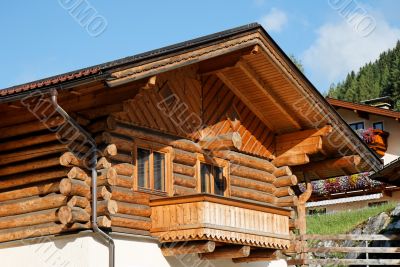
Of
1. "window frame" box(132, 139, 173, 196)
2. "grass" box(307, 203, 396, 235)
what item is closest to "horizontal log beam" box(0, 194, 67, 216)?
"window frame" box(132, 139, 173, 196)

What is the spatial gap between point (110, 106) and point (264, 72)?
4.82 m

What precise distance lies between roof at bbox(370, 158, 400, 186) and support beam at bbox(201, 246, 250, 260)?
555 centimetres

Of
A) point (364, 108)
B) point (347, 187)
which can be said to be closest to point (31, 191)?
point (347, 187)

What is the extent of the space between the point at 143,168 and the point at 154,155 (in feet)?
1.71

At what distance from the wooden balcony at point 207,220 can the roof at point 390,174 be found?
4.98 m

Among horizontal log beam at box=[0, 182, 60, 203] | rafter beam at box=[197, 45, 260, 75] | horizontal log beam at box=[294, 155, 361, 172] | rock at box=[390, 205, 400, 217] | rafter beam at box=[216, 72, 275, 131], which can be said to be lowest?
horizontal log beam at box=[0, 182, 60, 203]

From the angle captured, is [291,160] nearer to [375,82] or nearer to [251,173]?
[251,173]

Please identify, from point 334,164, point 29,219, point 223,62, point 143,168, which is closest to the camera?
point 29,219

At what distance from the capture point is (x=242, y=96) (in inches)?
766

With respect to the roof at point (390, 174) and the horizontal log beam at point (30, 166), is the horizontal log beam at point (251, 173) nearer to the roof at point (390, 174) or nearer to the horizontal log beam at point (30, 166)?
the roof at point (390, 174)

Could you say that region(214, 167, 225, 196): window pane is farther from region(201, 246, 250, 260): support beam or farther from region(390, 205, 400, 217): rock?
region(390, 205, 400, 217): rock

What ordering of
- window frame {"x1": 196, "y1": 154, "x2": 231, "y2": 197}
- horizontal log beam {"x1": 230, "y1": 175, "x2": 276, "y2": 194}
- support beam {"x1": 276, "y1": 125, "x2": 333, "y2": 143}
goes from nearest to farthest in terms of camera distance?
window frame {"x1": 196, "y1": 154, "x2": 231, "y2": 197} < horizontal log beam {"x1": 230, "y1": 175, "x2": 276, "y2": 194} < support beam {"x1": 276, "y1": 125, "x2": 333, "y2": 143}

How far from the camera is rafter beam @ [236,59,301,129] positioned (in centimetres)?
1811

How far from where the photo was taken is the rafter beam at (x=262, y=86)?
18.1m
